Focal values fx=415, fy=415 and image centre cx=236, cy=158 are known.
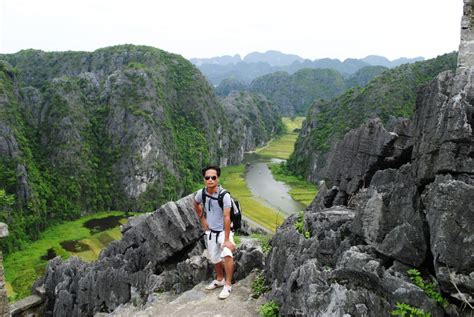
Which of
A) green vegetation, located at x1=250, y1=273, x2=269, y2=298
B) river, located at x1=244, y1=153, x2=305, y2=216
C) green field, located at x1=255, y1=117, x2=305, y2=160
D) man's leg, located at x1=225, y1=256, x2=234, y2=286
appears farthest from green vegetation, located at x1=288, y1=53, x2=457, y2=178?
man's leg, located at x1=225, y1=256, x2=234, y2=286

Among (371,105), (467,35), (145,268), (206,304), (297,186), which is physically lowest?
(297,186)

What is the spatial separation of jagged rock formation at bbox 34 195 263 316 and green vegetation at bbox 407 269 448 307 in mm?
5314

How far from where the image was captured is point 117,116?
97.9 metres

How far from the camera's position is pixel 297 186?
312 feet

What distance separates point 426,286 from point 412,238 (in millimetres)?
938

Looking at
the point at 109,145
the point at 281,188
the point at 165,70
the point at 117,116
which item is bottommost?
the point at 281,188

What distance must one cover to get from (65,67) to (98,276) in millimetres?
136990

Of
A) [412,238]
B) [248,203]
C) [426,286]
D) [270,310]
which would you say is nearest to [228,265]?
[270,310]

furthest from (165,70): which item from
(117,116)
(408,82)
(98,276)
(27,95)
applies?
(98,276)

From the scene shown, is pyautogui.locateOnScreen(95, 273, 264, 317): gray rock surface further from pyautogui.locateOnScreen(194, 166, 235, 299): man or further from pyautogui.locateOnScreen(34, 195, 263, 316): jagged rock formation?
pyautogui.locateOnScreen(34, 195, 263, 316): jagged rock formation

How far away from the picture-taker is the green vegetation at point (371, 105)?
102 m

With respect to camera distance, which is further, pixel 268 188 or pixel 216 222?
pixel 268 188

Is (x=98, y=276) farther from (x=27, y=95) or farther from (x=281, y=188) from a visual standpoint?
(x=27, y=95)

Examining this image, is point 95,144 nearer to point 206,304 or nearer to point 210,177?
point 206,304
